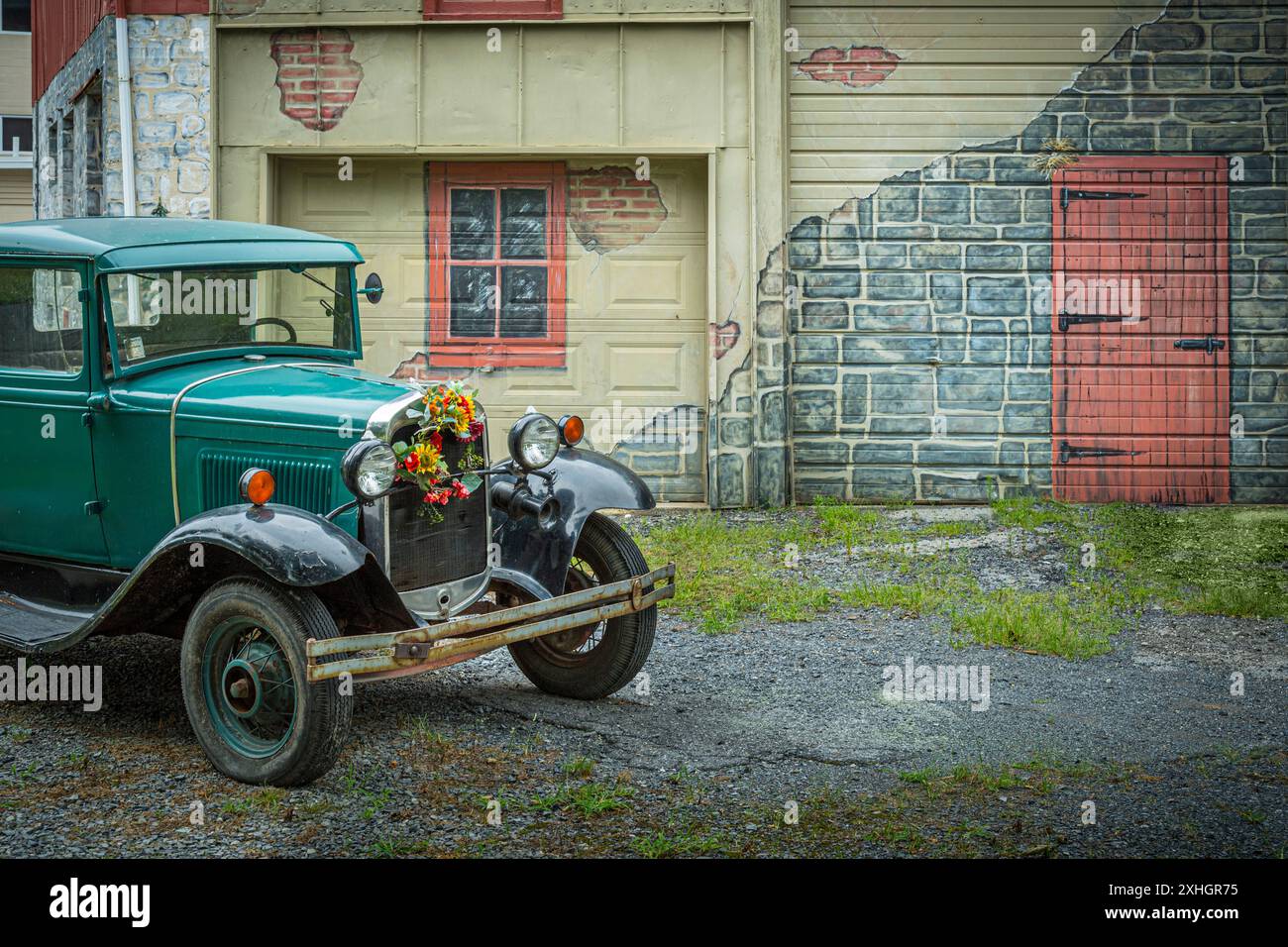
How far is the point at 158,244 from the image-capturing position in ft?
17.7

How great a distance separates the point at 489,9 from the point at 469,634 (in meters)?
6.43

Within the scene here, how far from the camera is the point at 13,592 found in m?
5.61

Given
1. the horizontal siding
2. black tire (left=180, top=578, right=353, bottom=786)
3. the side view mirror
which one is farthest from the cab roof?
the horizontal siding

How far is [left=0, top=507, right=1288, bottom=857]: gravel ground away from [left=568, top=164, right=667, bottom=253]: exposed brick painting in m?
4.42

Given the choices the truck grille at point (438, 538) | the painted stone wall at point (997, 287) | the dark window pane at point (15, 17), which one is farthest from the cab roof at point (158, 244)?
the dark window pane at point (15, 17)

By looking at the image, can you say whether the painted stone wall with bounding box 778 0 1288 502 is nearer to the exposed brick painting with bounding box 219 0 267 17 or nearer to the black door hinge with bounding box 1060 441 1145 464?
the black door hinge with bounding box 1060 441 1145 464

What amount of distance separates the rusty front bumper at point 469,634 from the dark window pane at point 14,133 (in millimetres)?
25992

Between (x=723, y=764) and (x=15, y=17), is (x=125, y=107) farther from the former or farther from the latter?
(x=15, y=17)

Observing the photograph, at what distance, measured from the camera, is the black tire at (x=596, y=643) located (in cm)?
552

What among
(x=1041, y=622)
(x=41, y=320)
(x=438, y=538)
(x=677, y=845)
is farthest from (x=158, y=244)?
(x=1041, y=622)

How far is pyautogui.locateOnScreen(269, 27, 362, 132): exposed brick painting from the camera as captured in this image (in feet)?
33.0

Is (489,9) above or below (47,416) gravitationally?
above

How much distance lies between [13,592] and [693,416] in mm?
5503

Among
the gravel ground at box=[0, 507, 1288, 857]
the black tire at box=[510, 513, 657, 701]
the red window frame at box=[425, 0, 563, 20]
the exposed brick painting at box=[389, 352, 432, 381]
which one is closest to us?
the gravel ground at box=[0, 507, 1288, 857]
